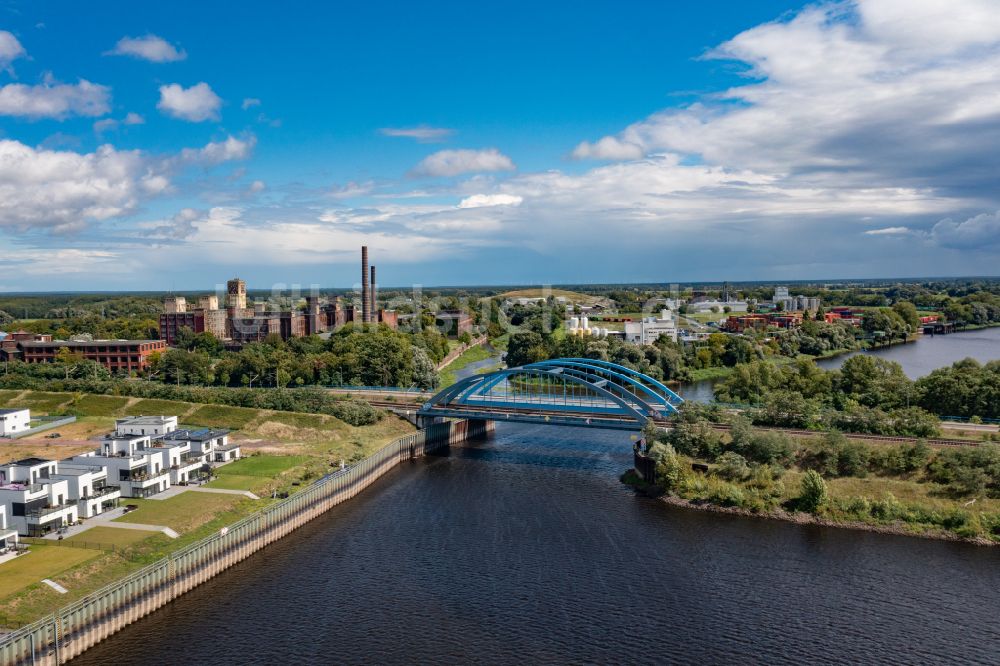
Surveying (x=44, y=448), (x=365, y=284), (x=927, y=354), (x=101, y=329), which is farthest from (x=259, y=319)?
(x=927, y=354)

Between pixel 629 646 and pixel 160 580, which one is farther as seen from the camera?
pixel 160 580

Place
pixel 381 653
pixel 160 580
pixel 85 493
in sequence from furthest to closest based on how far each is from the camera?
pixel 85 493, pixel 160 580, pixel 381 653

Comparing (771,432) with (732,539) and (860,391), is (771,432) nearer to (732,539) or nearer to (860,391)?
(732,539)

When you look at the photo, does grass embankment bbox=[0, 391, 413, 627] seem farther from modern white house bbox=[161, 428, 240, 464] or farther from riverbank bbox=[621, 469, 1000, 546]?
riverbank bbox=[621, 469, 1000, 546]

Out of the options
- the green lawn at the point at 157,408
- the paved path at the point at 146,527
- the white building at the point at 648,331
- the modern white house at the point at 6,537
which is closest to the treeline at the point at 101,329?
the green lawn at the point at 157,408

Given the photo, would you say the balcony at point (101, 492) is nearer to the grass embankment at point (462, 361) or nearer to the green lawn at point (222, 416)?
the green lawn at point (222, 416)

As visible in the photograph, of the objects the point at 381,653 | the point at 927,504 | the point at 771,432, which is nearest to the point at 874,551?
the point at 927,504

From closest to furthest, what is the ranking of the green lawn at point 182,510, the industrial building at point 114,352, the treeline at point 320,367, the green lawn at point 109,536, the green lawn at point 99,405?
the green lawn at point 109,536, the green lawn at point 182,510, the green lawn at point 99,405, the treeline at point 320,367, the industrial building at point 114,352
